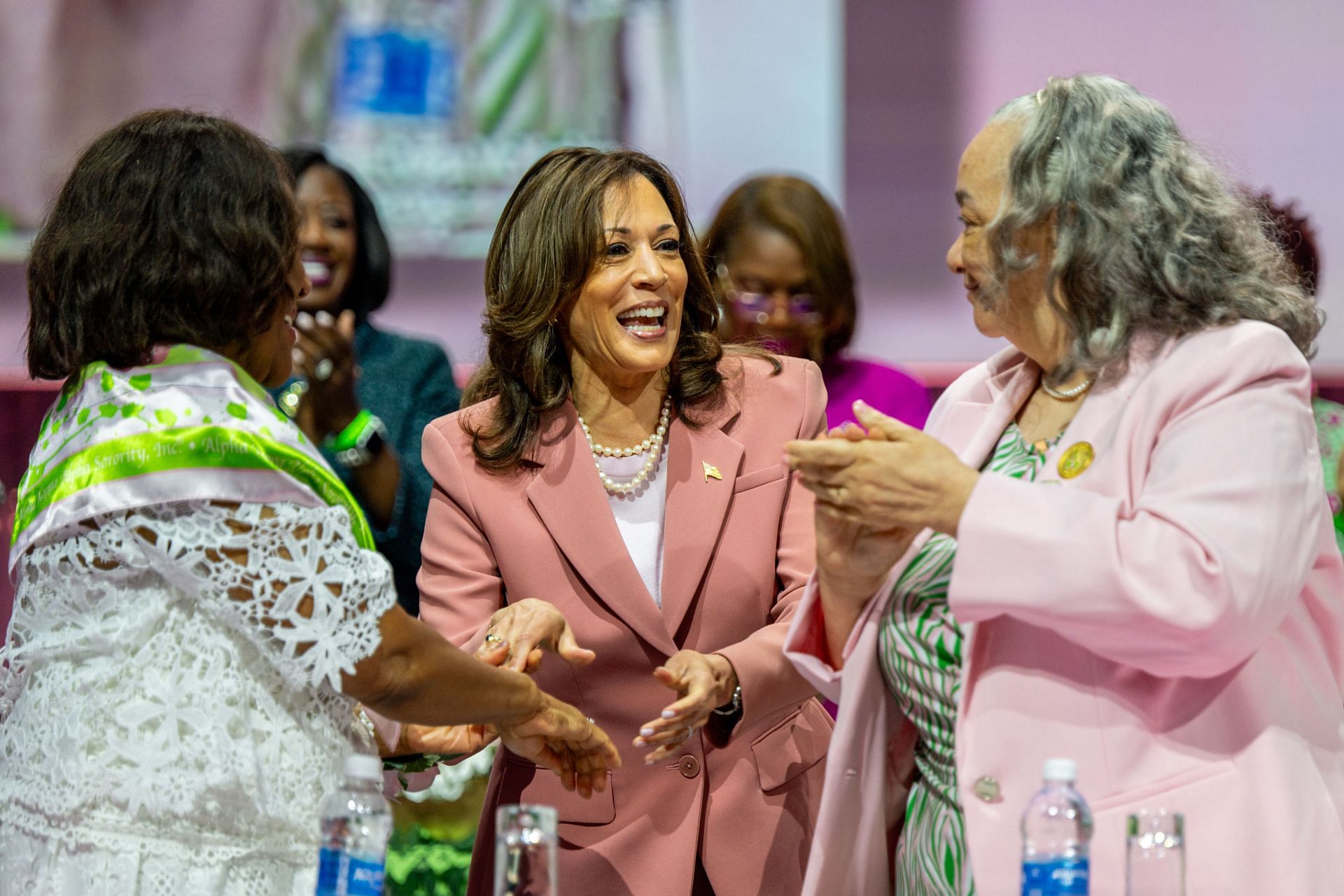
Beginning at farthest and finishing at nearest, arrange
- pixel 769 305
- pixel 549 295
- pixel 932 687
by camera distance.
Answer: pixel 769 305, pixel 549 295, pixel 932 687

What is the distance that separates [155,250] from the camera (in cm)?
205

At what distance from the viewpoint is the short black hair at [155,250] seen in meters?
2.05

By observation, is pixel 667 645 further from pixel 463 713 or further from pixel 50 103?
pixel 50 103

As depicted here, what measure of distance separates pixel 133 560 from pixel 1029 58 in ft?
12.9

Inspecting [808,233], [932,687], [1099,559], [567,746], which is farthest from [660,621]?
[808,233]

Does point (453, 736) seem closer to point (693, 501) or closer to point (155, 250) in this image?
point (693, 501)

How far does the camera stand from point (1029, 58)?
5219mm

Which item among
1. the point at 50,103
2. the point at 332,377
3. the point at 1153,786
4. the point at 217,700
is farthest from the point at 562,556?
the point at 50,103

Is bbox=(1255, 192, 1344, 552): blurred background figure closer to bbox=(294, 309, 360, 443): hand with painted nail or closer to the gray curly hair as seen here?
the gray curly hair

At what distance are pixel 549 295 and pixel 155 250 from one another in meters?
0.89

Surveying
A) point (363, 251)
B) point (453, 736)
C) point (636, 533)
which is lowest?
point (453, 736)

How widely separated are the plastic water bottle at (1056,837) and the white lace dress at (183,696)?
82cm

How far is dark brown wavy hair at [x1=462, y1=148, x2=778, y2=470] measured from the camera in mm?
2824

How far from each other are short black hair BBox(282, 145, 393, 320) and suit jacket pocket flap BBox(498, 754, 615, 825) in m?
1.86
